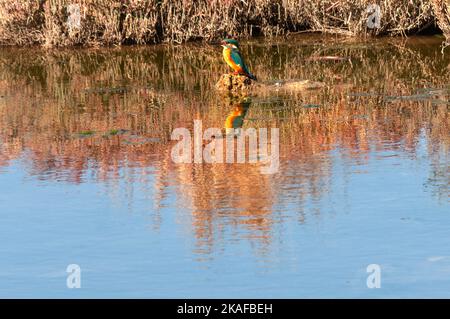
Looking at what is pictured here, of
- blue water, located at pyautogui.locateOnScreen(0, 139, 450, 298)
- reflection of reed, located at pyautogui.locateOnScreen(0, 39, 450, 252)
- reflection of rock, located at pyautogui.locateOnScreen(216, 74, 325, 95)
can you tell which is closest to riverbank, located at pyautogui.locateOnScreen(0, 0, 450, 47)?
reflection of reed, located at pyautogui.locateOnScreen(0, 39, 450, 252)

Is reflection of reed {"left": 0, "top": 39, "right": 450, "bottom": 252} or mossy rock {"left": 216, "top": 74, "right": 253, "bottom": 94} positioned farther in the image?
mossy rock {"left": 216, "top": 74, "right": 253, "bottom": 94}

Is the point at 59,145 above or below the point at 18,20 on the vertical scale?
below

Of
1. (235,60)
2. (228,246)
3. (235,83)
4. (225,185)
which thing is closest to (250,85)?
(235,83)

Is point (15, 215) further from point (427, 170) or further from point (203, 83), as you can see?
point (203, 83)

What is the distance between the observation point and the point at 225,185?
11.5 metres

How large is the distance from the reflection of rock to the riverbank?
Answer: 4.40m

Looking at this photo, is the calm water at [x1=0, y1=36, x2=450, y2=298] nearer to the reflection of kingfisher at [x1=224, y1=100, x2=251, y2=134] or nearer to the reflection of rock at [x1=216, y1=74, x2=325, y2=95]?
the reflection of kingfisher at [x1=224, y1=100, x2=251, y2=134]

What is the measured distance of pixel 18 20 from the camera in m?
20.8

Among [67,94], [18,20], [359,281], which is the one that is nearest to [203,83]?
[67,94]

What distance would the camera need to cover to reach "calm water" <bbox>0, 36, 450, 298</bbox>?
348 inches

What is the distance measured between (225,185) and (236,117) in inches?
135

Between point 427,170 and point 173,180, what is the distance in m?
2.55

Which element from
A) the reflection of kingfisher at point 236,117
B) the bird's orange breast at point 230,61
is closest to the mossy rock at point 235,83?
the bird's orange breast at point 230,61
